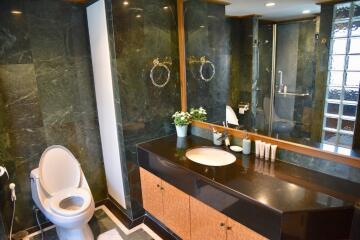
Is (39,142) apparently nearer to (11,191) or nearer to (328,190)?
(11,191)

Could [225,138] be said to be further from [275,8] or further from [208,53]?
[275,8]

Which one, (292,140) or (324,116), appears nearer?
(324,116)

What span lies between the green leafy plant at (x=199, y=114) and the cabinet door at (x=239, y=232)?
1.14 m

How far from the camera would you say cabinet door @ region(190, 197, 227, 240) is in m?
1.60

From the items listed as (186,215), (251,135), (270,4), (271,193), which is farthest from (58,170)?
(270,4)

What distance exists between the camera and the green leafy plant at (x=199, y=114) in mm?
2457

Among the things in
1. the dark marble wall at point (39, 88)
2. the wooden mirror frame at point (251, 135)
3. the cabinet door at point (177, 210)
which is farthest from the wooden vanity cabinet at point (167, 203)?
the dark marble wall at point (39, 88)

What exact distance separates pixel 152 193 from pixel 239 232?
0.99m

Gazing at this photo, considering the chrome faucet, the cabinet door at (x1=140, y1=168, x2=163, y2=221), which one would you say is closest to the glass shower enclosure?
the chrome faucet

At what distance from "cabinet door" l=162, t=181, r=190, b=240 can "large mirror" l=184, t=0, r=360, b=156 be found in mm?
772

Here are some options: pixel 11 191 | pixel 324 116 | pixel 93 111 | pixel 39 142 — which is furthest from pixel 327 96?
pixel 11 191

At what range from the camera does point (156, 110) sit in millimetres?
2467

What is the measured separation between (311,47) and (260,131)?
0.71 m

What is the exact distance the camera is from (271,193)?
1396 millimetres
